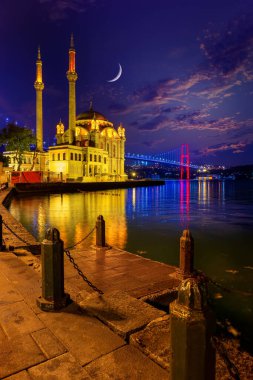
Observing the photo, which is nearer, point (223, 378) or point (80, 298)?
point (223, 378)

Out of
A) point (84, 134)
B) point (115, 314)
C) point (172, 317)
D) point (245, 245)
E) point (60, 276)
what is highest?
point (84, 134)

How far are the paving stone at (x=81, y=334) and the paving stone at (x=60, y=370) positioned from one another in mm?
105

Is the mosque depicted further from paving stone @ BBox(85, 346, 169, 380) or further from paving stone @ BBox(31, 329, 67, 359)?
paving stone @ BBox(85, 346, 169, 380)

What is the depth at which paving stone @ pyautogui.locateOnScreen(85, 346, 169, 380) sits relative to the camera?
3006 millimetres

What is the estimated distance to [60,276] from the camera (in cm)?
449

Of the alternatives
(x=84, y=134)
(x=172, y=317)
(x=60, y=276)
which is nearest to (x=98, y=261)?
(x=60, y=276)

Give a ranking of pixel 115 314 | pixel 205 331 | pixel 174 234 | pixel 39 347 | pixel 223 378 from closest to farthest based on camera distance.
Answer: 1. pixel 205 331
2. pixel 223 378
3. pixel 39 347
4. pixel 115 314
5. pixel 174 234

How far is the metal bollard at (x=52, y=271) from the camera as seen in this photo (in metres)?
4.39

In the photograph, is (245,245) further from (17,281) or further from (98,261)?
(17,281)

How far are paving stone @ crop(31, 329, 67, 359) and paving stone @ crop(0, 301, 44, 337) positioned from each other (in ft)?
0.53

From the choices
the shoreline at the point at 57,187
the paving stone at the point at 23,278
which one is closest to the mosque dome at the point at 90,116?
the shoreline at the point at 57,187

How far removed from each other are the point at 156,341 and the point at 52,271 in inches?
72.2

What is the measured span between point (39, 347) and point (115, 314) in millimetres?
1179

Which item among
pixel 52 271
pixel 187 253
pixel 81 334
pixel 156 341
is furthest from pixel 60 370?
pixel 187 253
